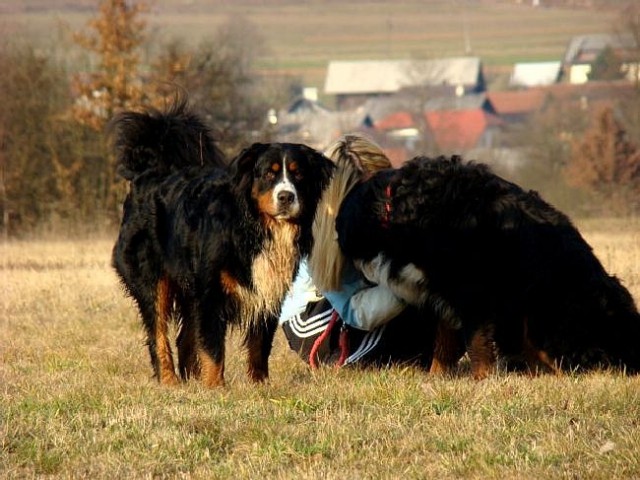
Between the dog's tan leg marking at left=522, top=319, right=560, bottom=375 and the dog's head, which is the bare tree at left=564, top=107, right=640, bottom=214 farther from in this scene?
the dog's head

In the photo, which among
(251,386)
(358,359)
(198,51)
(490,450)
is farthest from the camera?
(198,51)

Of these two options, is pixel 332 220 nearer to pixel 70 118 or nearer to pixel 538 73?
pixel 70 118

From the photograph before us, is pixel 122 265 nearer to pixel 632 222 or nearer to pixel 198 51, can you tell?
pixel 632 222

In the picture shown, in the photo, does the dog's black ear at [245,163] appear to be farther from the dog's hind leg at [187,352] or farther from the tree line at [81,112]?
the tree line at [81,112]

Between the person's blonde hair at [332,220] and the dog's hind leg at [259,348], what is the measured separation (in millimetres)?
757

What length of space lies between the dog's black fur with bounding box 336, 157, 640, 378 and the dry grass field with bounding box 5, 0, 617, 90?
74224 mm

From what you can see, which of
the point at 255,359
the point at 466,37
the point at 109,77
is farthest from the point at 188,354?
the point at 466,37

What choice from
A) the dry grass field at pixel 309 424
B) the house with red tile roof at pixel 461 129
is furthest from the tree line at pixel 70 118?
the house with red tile roof at pixel 461 129

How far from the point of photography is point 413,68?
267 feet

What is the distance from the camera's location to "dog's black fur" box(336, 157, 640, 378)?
26.0 feet

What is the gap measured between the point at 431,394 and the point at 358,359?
1702 mm

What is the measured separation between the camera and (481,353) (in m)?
7.93

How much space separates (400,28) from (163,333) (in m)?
89.6

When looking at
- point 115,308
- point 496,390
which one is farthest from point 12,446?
point 115,308
